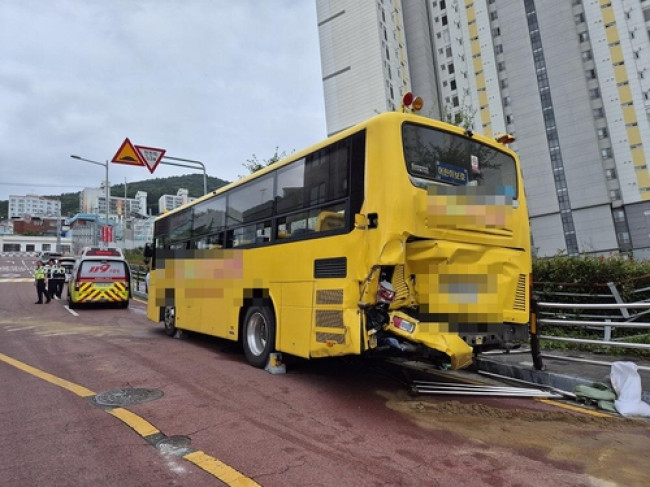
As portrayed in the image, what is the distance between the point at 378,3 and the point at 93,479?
5668 centimetres

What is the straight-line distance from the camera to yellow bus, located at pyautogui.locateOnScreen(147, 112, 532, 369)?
15.4 feet

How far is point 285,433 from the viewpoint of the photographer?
4074mm

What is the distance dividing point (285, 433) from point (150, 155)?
43.2 feet

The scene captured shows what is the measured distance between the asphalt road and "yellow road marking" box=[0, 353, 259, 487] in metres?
0.02

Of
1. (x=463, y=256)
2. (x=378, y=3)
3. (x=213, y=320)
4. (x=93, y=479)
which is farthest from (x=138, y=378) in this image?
(x=378, y=3)

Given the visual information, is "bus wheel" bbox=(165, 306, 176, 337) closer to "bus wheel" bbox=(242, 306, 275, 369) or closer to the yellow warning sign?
"bus wheel" bbox=(242, 306, 275, 369)

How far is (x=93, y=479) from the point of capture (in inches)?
125

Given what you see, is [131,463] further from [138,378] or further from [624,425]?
[624,425]

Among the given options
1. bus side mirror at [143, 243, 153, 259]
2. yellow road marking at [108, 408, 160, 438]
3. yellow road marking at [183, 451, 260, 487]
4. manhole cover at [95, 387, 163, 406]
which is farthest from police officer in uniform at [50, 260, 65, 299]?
yellow road marking at [183, 451, 260, 487]

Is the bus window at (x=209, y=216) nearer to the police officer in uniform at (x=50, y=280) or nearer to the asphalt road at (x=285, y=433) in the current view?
the asphalt road at (x=285, y=433)

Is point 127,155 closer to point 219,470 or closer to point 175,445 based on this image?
point 175,445

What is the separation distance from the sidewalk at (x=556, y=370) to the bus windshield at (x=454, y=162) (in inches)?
94.6

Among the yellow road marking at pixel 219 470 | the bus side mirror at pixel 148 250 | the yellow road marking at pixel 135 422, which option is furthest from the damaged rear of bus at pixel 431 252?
the bus side mirror at pixel 148 250

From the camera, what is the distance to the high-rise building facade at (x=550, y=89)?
134 ft
